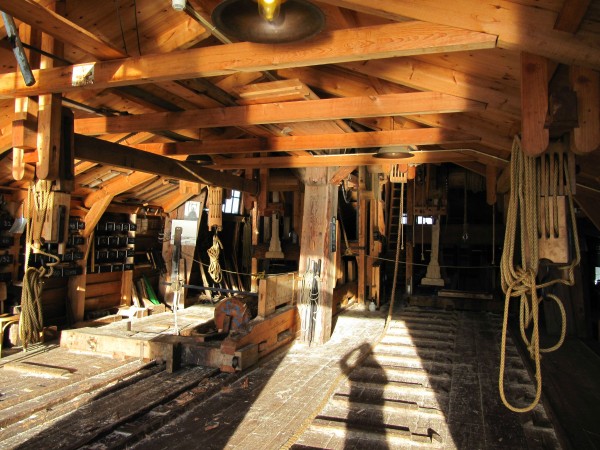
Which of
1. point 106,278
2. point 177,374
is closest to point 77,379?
point 177,374

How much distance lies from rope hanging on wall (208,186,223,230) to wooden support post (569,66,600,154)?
5.76 m

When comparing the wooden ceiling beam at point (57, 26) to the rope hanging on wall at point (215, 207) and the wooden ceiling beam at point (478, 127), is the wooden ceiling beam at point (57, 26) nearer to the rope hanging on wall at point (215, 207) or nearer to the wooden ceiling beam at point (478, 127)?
the wooden ceiling beam at point (478, 127)

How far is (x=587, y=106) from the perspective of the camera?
95.3 inches

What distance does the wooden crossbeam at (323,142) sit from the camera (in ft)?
17.4

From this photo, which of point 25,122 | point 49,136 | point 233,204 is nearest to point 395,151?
point 49,136

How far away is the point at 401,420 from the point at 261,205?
5.04m

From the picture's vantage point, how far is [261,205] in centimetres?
870

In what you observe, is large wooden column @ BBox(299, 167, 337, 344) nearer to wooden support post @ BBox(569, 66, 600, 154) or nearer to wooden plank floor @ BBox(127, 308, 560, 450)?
wooden plank floor @ BBox(127, 308, 560, 450)

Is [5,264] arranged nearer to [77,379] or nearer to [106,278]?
[106,278]

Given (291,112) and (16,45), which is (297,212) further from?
(16,45)

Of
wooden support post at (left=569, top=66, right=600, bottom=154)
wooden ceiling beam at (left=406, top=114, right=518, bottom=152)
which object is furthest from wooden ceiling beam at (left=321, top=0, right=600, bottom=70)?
wooden ceiling beam at (left=406, top=114, right=518, bottom=152)

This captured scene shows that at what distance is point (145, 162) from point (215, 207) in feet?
6.70

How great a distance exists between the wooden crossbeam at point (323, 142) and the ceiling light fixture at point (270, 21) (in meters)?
3.04

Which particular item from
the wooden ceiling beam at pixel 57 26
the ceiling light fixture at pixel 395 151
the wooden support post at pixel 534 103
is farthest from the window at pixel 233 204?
the wooden support post at pixel 534 103
